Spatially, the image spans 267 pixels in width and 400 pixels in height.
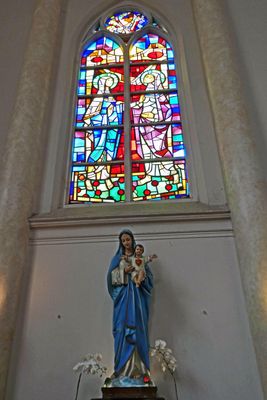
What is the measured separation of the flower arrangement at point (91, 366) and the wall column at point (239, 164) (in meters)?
1.44

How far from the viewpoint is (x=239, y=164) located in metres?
4.81

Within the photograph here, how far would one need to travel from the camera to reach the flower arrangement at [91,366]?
371cm

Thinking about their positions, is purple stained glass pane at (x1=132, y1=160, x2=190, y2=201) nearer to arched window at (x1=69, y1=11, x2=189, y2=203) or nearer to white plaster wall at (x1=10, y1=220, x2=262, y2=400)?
arched window at (x1=69, y1=11, x2=189, y2=203)

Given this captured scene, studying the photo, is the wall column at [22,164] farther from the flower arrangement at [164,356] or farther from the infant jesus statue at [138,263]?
the flower arrangement at [164,356]

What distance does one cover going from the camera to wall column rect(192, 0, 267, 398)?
411 cm

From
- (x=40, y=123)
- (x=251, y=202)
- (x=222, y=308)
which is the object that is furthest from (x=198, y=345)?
(x=40, y=123)

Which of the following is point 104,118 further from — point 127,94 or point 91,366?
point 91,366

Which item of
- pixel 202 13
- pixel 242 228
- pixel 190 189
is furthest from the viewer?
pixel 202 13

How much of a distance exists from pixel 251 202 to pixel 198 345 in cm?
154

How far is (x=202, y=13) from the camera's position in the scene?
20.9 ft

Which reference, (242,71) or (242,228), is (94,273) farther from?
(242,71)

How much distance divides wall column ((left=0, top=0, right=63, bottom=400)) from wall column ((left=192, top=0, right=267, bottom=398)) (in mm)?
2234

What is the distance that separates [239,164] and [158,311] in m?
1.82

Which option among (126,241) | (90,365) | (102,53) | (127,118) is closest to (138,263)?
(126,241)
